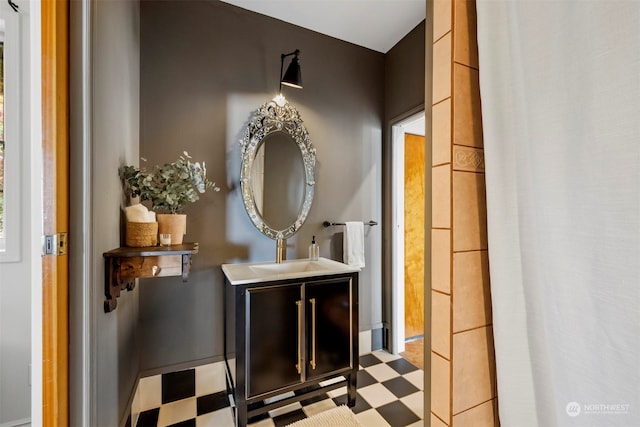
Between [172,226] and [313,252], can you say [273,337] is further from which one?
[172,226]

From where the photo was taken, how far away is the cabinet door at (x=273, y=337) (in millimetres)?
1426

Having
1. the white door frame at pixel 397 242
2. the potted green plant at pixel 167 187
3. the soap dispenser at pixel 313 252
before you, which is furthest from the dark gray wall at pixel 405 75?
the potted green plant at pixel 167 187

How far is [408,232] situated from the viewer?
263 centimetres

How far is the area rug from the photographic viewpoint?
148cm

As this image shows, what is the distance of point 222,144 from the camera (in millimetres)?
1821

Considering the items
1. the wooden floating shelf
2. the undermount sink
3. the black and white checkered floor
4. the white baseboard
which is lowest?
the black and white checkered floor

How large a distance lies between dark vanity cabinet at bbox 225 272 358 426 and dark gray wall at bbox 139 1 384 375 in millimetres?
258

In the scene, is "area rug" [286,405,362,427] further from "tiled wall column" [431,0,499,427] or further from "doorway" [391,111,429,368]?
"tiled wall column" [431,0,499,427]

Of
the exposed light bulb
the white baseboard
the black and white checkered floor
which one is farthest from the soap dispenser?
the white baseboard

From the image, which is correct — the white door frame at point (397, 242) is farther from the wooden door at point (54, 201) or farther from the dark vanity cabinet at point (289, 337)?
the wooden door at point (54, 201)

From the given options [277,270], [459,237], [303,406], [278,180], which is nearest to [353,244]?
[277,270]

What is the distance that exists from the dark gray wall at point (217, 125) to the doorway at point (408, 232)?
0.37m

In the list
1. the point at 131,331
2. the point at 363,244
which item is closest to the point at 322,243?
the point at 363,244

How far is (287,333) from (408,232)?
1607 millimetres
